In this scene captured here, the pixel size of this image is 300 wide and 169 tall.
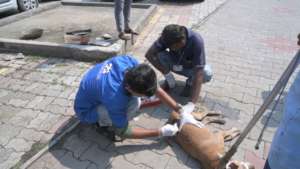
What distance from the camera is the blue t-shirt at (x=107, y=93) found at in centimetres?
253

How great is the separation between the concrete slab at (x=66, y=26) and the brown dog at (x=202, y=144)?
2107 millimetres

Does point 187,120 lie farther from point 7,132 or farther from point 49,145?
point 7,132

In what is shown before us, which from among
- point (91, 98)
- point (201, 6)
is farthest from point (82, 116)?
point (201, 6)

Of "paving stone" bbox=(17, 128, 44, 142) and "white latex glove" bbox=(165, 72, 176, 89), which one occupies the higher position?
"white latex glove" bbox=(165, 72, 176, 89)

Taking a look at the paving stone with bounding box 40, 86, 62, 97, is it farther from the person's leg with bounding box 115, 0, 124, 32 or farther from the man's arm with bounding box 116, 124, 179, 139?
the person's leg with bounding box 115, 0, 124, 32

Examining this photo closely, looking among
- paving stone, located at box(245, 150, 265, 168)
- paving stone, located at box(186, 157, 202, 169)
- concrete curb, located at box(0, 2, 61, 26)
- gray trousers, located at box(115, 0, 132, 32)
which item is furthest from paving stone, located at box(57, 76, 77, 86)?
concrete curb, located at box(0, 2, 61, 26)

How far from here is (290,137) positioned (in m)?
1.41

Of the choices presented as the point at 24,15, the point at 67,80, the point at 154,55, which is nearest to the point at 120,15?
the point at 67,80

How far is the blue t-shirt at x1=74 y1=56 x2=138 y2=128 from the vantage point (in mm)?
2525

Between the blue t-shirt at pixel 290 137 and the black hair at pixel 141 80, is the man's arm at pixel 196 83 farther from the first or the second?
the blue t-shirt at pixel 290 137

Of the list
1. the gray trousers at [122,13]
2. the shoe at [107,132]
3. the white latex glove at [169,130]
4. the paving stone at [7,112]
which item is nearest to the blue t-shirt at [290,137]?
the white latex glove at [169,130]

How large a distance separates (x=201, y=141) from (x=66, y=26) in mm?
4290

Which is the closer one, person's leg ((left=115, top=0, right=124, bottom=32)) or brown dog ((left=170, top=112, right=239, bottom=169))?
brown dog ((left=170, top=112, right=239, bottom=169))

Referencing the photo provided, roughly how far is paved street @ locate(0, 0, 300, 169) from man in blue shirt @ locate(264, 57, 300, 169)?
1317 millimetres
